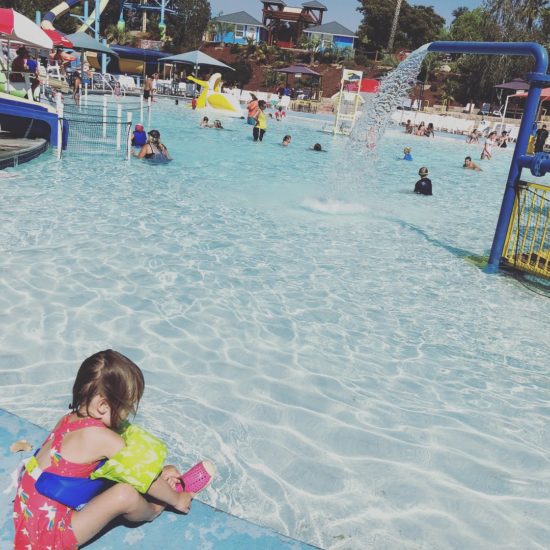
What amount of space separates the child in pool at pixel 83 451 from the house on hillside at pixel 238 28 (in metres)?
69.5

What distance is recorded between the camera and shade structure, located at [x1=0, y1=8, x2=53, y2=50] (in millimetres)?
11625

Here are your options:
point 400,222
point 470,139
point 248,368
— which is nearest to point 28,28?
point 400,222

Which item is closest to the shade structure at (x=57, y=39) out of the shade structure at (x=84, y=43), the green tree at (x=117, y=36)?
the shade structure at (x=84, y=43)

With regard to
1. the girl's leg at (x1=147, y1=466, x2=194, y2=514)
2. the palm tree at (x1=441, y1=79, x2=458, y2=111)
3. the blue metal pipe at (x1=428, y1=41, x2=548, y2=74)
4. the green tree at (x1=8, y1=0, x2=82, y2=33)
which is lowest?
the girl's leg at (x1=147, y1=466, x2=194, y2=514)

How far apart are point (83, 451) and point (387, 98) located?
14218mm

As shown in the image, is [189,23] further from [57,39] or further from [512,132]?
[57,39]

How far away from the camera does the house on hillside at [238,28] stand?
67562 mm

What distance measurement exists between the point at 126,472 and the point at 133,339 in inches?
102

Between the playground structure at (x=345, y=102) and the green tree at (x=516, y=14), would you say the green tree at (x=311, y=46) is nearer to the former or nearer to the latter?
the green tree at (x=516, y=14)

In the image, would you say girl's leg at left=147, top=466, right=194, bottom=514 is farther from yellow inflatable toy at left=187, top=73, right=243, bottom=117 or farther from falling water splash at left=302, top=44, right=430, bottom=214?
yellow inflatable toy at left=187, top=73, right=243, bottom=117

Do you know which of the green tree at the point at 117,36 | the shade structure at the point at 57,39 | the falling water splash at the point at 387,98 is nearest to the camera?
the falling water splash at the point at 387,98

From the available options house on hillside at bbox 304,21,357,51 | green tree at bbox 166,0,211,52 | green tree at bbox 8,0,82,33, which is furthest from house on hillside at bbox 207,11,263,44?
green tree at bbox 8,0,82,33

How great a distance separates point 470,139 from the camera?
3092cm

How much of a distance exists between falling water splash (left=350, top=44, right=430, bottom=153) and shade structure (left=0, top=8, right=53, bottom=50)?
807cm
